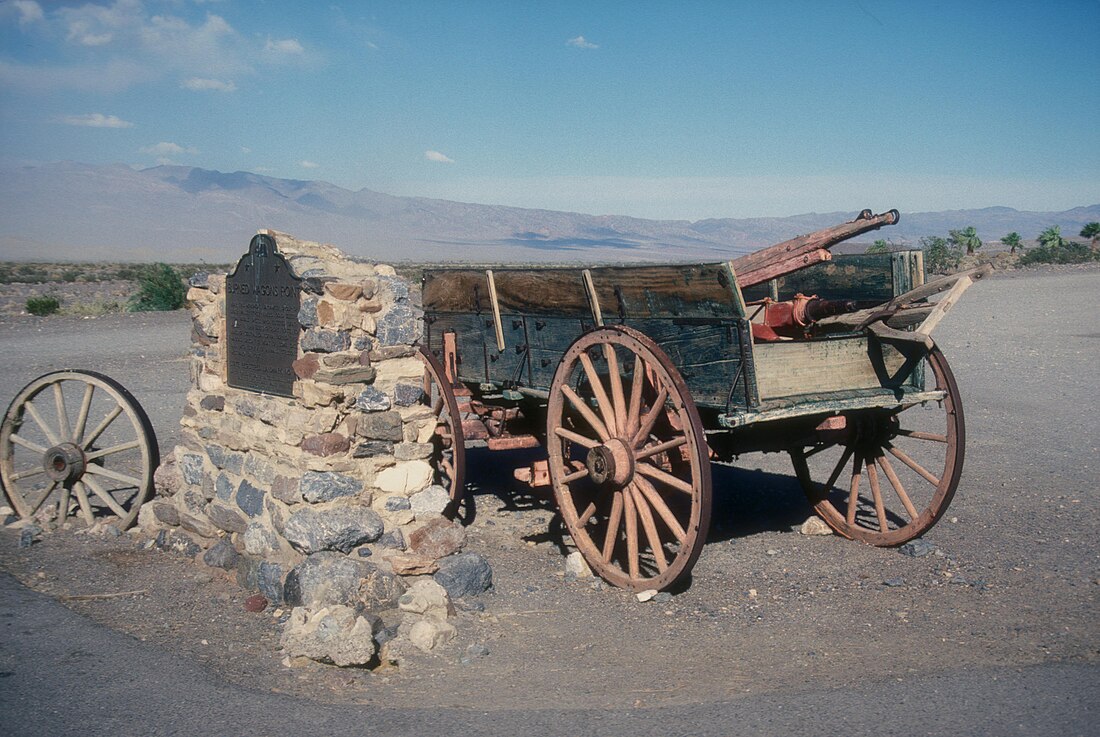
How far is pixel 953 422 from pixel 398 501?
11.5ft

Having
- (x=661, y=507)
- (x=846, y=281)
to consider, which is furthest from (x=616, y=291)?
(x=846, y=281)

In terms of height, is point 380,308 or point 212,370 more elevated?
point 380,308

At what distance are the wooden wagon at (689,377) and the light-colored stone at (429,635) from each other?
3.62ft

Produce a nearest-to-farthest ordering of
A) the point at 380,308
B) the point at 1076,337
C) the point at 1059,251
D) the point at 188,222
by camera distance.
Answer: the point at 380,308
the point at 1076,337
the point at 1059,251
the point at 188,222

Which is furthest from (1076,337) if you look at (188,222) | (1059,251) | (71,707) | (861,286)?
(188,222)

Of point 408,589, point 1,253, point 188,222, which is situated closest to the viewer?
point 408,589

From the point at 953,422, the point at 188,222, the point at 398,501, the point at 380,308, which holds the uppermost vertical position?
the point at 188,222

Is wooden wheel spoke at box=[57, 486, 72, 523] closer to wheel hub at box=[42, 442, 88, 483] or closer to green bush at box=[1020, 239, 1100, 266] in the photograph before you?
wheel hub at box=[42, 442, 88, 483]

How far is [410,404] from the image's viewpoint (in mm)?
5852

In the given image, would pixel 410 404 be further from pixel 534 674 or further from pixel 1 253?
pixel 1 253

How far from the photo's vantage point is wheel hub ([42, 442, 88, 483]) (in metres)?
6.71

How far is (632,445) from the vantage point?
5316 millimetres

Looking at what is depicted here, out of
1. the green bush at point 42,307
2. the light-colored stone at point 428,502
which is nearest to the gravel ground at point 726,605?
the light-colored stone at point 428,502

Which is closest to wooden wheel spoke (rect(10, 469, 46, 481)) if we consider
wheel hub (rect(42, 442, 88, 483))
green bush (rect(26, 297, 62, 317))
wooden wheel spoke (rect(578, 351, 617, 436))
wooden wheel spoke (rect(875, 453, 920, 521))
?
wheel hub (rect(42, 442, 88, 483))
